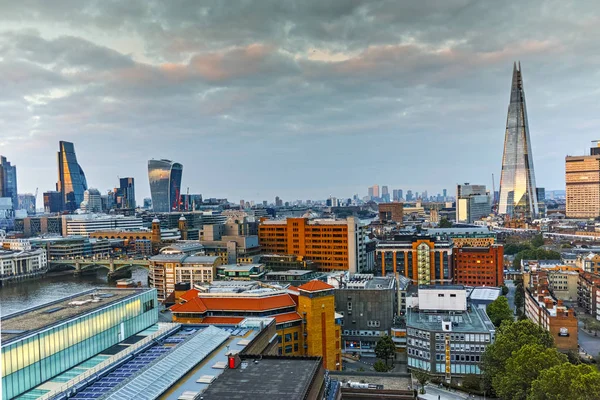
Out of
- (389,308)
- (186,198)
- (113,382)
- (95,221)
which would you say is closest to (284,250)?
(389,308)

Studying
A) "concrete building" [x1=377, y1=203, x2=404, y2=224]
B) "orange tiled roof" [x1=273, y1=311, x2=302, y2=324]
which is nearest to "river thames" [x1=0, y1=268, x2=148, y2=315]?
"orange tiled roof" [x1=273, y1=311, x2=302, y2=324]

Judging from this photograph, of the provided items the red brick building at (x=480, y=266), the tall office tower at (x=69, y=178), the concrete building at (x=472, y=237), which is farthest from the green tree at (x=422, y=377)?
the tall office tower at (x=69, y=178)

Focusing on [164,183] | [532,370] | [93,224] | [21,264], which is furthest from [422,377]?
[164,183]

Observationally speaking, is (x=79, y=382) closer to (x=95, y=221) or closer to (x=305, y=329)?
(x=305, y=329)

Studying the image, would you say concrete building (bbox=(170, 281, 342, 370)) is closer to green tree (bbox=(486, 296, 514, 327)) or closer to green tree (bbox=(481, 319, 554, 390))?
green tree (bbox=(481, 319, 554, 390))

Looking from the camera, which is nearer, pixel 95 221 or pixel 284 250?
pixel 284 250

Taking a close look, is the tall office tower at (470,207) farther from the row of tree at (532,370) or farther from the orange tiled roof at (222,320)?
the orange tiled roof at (222,320)

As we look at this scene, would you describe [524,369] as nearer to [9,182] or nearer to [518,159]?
[518,159]
